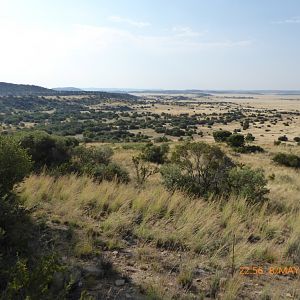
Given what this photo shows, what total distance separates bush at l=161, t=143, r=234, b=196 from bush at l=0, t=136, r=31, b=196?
17.3 feet

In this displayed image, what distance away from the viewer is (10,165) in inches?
221

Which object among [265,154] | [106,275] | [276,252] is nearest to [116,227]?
[106,275]

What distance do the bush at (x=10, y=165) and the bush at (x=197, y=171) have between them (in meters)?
5.28

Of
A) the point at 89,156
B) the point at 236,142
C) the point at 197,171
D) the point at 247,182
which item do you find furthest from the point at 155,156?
the point at 247,182

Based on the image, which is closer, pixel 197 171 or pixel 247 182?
pixel 247 182

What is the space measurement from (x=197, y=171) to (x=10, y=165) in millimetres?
9368

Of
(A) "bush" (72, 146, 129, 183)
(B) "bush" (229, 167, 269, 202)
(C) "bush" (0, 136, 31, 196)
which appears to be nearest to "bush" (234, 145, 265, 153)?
(A) "bush" (72, 146, 129, 183)

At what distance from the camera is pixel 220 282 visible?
14.6 feet

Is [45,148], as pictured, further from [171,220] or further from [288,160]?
[288,160]

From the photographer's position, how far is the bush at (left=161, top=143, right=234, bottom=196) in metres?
11.7

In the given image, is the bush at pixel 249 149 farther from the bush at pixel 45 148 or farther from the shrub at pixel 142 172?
the bush at pixel 45 148

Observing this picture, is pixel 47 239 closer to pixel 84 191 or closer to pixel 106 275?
pixel 106 275

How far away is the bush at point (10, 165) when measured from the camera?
5472 mm

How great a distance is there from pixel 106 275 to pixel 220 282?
4.39ft
